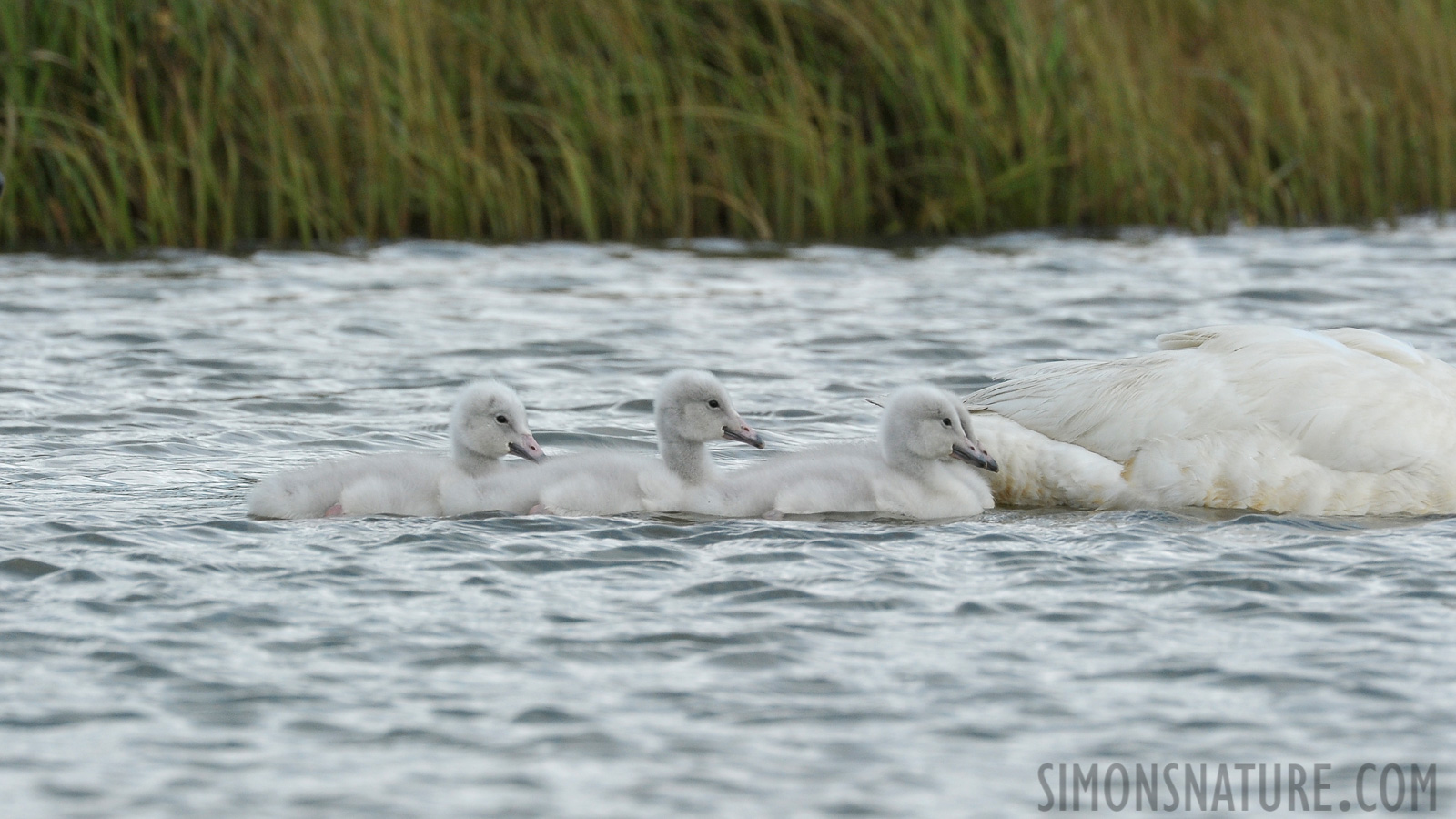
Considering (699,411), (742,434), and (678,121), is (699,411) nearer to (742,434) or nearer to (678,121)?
(742,434)

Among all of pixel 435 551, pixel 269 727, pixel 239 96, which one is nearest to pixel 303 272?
pixel 239 96

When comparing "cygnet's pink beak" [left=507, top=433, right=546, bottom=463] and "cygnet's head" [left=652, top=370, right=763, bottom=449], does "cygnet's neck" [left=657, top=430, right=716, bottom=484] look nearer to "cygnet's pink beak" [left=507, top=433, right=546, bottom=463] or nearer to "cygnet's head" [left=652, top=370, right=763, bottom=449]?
"cygnet's head" [left=652, top=370, right=763, bottom=449]

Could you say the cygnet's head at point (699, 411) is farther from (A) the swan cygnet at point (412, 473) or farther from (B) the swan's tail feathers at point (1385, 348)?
(B) the swan's tail feathers at point (1385, 348)

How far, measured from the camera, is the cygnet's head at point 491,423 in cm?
643

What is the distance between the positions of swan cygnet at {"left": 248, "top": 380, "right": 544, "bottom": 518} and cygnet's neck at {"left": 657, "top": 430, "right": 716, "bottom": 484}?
429mm

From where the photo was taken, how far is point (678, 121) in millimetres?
13055

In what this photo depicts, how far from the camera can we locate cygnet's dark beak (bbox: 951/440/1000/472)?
640 centimetres

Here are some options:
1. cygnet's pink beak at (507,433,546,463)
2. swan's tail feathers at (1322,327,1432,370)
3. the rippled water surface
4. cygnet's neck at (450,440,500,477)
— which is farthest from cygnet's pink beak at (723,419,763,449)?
swan's tail feathers at (1322,327,1432,370)

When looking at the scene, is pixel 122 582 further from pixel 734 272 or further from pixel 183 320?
pixel 734 272

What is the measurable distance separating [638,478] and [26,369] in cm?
405

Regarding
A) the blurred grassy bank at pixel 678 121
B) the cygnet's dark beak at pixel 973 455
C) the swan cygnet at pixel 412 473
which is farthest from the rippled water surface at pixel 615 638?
the blurred grassy bank at pixel 678 121

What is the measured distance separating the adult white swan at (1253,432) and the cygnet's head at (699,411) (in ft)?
2.96

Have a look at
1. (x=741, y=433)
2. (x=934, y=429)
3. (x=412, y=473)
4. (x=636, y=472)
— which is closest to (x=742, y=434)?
(x=741, y=433)

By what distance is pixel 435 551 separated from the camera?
5703mm
